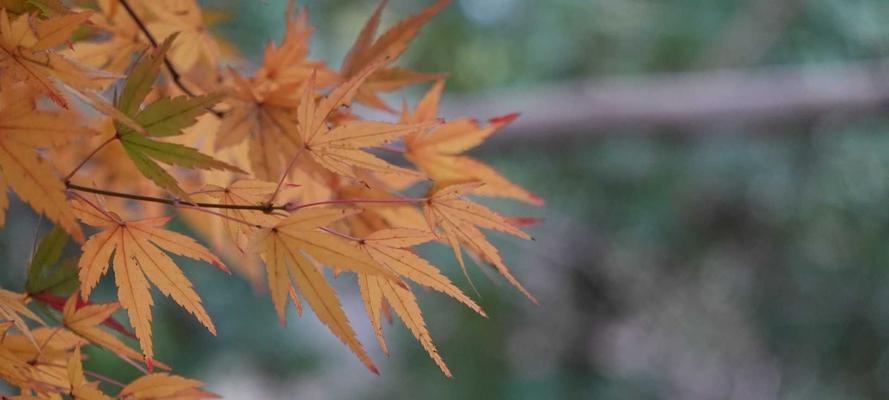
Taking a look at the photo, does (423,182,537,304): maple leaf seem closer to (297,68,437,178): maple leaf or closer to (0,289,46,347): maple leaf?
(297,68,437,178): maple leaf

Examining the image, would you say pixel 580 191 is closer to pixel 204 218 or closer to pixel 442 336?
pixel 442 336

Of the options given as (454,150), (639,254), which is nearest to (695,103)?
(639,254)

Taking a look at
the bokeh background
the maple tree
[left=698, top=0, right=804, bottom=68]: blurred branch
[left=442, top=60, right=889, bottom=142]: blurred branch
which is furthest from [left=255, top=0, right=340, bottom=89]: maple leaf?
[left=698, top=0, right=804, bottom=68]: blurred branch

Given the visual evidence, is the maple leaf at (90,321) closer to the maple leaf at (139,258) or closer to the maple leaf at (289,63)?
the maple leaf at (139,258)

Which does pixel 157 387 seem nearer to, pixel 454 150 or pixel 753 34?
pixel 454 150

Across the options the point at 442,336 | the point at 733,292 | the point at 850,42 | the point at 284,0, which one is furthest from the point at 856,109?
the point at 284,0

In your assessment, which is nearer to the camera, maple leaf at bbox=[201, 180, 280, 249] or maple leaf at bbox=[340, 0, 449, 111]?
maple leaf at bbox=[201, 180, 280, 249]
